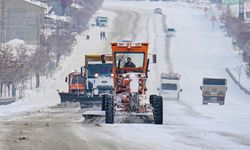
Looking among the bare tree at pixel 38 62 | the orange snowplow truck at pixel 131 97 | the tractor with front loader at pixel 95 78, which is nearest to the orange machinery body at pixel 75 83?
the tractor with front loader at pixel 95 78

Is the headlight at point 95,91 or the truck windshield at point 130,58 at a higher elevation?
the truck windshield at point 130,58

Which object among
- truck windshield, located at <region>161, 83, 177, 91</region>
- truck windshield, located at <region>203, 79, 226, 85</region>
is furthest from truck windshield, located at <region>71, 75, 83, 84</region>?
truck windshield, located at <region>161, 83, 177, 91</region>

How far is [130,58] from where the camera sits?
28.7 meters

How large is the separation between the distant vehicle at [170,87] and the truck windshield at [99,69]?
22087 millimetres

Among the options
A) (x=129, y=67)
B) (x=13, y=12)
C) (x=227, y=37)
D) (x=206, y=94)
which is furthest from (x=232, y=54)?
(x=129, y=67)

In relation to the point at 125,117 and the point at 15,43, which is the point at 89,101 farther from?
the point at 15,43

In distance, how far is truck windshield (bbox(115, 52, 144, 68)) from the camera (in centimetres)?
2866

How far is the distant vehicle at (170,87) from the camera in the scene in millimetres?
65744

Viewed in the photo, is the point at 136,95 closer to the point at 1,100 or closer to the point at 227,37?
the point at 1,100

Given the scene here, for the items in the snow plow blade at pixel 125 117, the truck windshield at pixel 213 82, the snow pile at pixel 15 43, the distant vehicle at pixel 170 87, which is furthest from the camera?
the snow pile at pixel 15 43

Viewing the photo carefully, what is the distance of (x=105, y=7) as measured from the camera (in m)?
167

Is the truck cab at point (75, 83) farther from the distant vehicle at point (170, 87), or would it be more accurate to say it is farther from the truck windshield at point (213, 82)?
the distant vehicle at point (170, 87)

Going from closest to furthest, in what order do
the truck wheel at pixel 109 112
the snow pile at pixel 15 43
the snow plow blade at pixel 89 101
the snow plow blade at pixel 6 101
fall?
the truck wheel at pixel 109 112
the snow plow blade at pixel 89 101
the snow plow blade at pixel 6 101
the snow pile at pixel 15 43

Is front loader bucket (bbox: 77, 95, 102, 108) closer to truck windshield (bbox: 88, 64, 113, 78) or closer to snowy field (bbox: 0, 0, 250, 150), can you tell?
snowy field (bbox: 0, 0, 250, 150)
